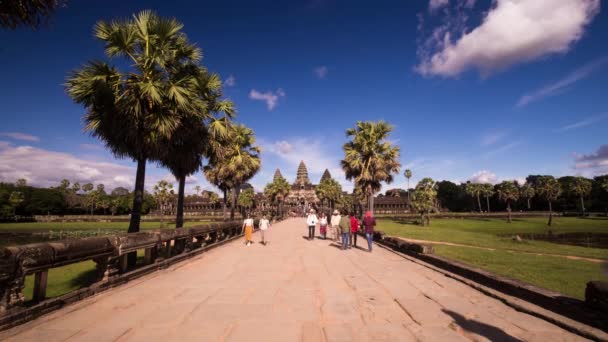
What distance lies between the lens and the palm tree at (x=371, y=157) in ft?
79.7

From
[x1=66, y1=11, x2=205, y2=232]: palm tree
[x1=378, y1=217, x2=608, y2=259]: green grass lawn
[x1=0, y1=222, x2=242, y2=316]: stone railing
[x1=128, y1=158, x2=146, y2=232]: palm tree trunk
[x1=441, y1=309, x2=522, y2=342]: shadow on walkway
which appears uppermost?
[x1=66, y1=11, x2=205, y2=232]: palm tree

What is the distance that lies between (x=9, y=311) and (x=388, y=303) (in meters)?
5.57

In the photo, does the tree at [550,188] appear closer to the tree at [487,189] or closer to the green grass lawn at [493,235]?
the tree at [487,189]

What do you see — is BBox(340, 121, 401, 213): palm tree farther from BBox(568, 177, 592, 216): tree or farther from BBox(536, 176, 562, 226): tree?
BBox(568, 177, 592, 216): tree

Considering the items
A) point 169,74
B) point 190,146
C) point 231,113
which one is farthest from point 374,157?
point 169,74

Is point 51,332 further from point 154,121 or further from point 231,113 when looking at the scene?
point 231,113

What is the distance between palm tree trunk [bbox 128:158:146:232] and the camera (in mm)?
9297

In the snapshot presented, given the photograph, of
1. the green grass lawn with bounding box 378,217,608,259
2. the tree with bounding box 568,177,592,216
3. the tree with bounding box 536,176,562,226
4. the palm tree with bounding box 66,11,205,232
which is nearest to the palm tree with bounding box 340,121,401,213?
the green grass lawn with bounding box 378,217,608,259

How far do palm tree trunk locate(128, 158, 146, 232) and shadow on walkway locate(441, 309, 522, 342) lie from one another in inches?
343

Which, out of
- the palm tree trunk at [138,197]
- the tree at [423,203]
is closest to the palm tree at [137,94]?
the palm tree trunk at [138,197]

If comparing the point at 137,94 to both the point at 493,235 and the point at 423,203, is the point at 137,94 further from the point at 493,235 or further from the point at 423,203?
the point at 423,203

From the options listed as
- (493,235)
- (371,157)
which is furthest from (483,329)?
(493,235)

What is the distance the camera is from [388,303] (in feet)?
17.8

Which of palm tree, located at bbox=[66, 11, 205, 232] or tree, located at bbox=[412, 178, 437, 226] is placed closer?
palm tree, located at bbox=[66, 11, 205, 232]
